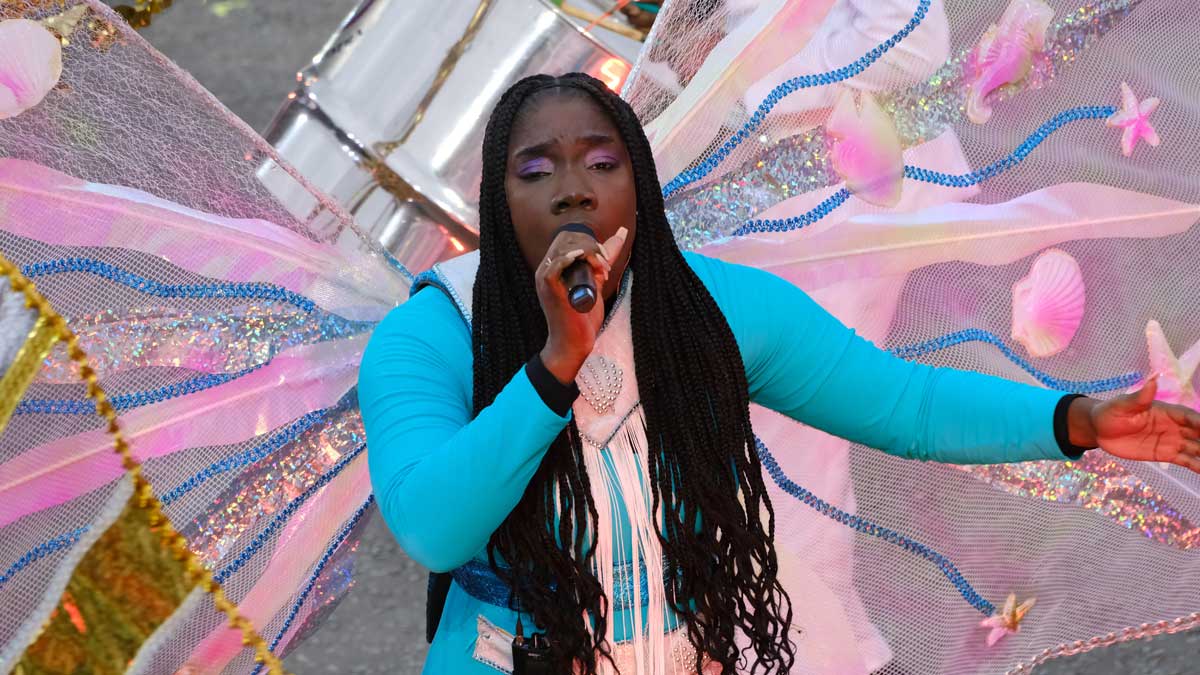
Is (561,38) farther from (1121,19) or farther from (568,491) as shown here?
(568,491)

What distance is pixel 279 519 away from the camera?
150 centimetres

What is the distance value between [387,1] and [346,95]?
0.13 m

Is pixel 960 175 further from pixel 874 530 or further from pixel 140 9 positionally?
pixel 140 9

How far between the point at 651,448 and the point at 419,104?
30.9 inches

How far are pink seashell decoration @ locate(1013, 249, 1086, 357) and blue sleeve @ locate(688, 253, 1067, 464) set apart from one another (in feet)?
1.13

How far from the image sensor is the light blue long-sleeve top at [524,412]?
3.45 feet

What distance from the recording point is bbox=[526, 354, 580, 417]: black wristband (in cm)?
104

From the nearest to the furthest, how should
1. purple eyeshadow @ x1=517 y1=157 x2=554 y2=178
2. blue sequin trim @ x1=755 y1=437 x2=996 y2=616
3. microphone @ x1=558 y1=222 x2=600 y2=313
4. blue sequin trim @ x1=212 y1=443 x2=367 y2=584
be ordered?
microphone @ x1=558 y1=222 x2=600 y2=313
purple eyeshadow @ x1=517 y1=157 x2=554 y2=178
blue sequin trim @ x1=212 y1=443 x2=367 y2=584
blue sequin trim @ x1=755 y1=437 x2=996 y2=616

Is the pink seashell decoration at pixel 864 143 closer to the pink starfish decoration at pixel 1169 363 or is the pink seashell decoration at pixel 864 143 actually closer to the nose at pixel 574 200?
the pink starfish decoration at pixel 1169 363

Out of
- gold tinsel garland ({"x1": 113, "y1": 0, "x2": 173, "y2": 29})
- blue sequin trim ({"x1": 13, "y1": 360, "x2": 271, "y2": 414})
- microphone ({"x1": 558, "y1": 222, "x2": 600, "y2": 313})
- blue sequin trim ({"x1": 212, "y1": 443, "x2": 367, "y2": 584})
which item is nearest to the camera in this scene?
microphone ({"x1": 558, "y1": 222, "x2": 600, "y2": 313})

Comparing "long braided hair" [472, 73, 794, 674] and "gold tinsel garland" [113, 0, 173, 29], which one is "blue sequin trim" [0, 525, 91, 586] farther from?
"gold tinsel garland" [113, 0, 173, 29]

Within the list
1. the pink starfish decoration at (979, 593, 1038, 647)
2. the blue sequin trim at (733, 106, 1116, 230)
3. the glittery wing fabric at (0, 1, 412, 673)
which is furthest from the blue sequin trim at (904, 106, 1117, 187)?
the glittery wing fabric at (0, 1, 412, 673)

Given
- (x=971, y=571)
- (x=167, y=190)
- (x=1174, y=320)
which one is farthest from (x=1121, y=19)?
(x=167, y=190)

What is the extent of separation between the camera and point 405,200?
1838 millimetres
